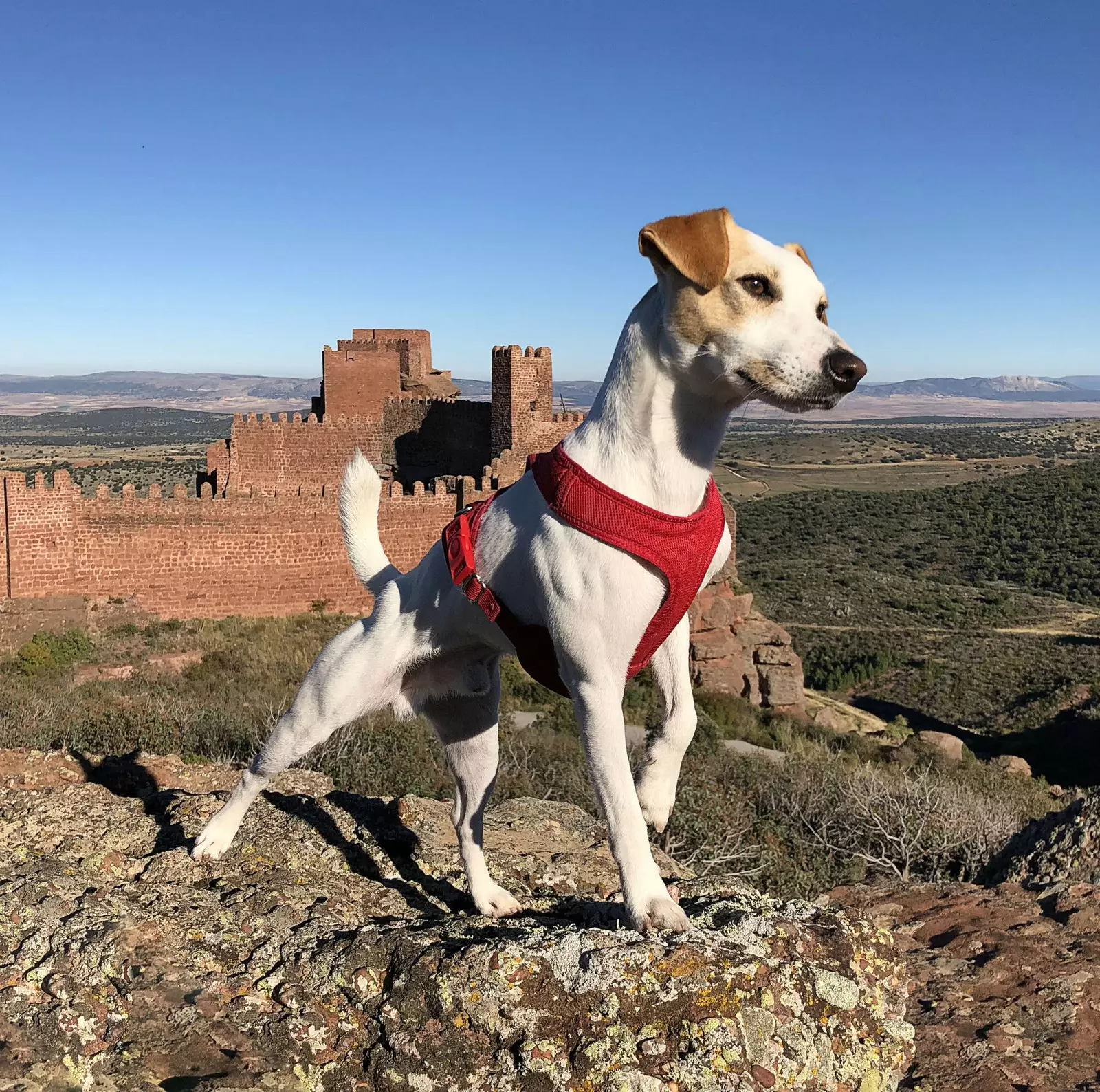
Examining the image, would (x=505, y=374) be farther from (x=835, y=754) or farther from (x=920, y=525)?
(x=920, y=525)

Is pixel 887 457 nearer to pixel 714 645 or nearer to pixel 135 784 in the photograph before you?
pixel 714 645

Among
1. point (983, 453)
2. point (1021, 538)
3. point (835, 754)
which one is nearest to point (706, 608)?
point (835, 754)

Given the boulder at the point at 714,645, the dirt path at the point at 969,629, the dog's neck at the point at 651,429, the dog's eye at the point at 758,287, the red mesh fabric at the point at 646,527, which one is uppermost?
the dog's eye at the point at 758,287

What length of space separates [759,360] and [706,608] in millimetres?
16552

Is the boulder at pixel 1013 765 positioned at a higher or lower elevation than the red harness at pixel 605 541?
lower

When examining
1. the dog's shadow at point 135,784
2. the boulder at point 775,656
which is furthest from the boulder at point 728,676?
the dog's shadow at point 135,784

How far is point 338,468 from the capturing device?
28.3 meters

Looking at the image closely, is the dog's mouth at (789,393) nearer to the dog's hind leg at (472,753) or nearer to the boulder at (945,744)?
the dog's hind leg at (472,753)

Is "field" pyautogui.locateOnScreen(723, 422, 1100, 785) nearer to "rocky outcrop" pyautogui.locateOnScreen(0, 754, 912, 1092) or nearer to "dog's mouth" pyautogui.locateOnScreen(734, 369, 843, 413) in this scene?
"rocky outcrop" pyautogui.locateOnScreen(0, 754, 912, 1092)

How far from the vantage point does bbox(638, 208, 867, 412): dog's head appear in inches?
103

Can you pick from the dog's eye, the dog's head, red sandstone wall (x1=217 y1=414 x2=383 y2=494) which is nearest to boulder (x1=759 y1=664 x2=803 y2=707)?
red sandstone wall (x1=217 y1=414 x2=383 y2=494)

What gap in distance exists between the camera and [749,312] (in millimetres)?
2670

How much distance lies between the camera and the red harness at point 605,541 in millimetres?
2910

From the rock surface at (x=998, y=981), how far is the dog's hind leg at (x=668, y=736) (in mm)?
1027
